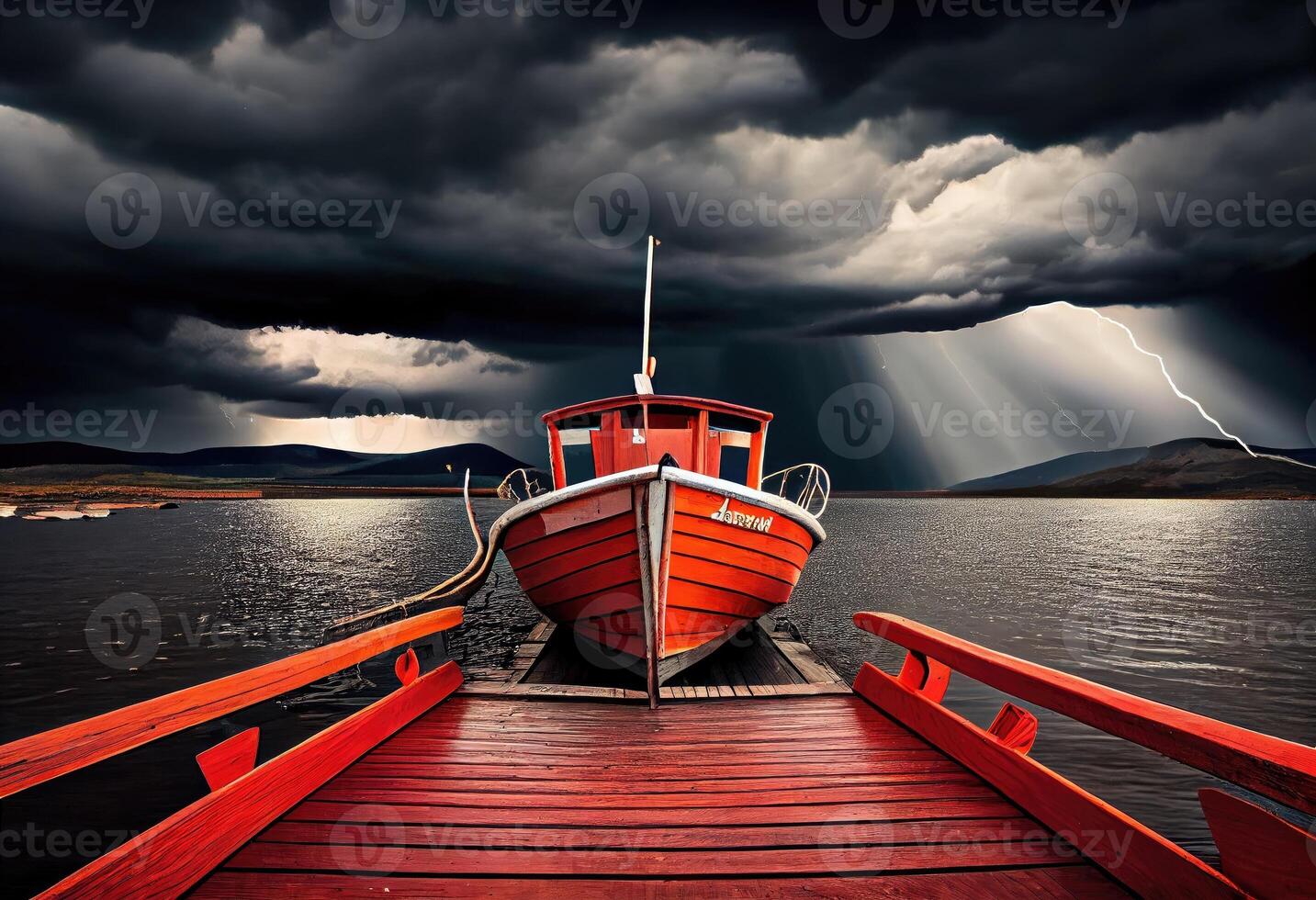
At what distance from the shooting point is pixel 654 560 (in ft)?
21.4

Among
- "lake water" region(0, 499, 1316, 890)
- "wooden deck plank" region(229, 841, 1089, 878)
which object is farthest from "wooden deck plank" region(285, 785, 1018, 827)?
"lake water" region(0, 499, 1316, 890)

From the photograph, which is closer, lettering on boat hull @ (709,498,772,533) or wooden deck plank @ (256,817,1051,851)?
wooden deck plank @ (256,817,1051,851)

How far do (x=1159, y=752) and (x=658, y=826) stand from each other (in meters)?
2.14

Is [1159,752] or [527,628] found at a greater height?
[1159,752]

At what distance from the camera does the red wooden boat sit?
657 cm

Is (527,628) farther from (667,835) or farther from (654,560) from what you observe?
(667,835)

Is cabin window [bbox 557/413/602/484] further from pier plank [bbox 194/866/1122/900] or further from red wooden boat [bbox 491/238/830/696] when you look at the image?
pier plank [bbox 194/866/1122/900]

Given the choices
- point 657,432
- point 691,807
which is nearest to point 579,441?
point 657,432

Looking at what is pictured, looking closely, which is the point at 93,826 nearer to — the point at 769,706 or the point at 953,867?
the point at 769,706

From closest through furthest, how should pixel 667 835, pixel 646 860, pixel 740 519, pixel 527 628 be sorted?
1. pixel 646 860
2. pixel 667 835
3. pixel 740 519
4. pixel 527 628

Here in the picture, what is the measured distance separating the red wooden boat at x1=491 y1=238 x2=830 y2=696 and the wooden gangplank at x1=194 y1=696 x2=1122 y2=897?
5.74 feet

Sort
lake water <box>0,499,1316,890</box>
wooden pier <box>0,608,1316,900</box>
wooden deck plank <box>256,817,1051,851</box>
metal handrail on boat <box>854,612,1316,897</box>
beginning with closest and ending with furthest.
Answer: metal handrail on boat <box>854,612,1316,897</box>
wooden pier <box>0,608,1316,900</box>
wooden deck plank <box>256,817,1051,851</box>
lake water <box>0,499,1316,890</box>

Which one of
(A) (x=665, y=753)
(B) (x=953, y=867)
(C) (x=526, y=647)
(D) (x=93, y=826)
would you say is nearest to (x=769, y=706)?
(A) (x=665, y=753)

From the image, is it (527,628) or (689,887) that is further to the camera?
(527,628)
